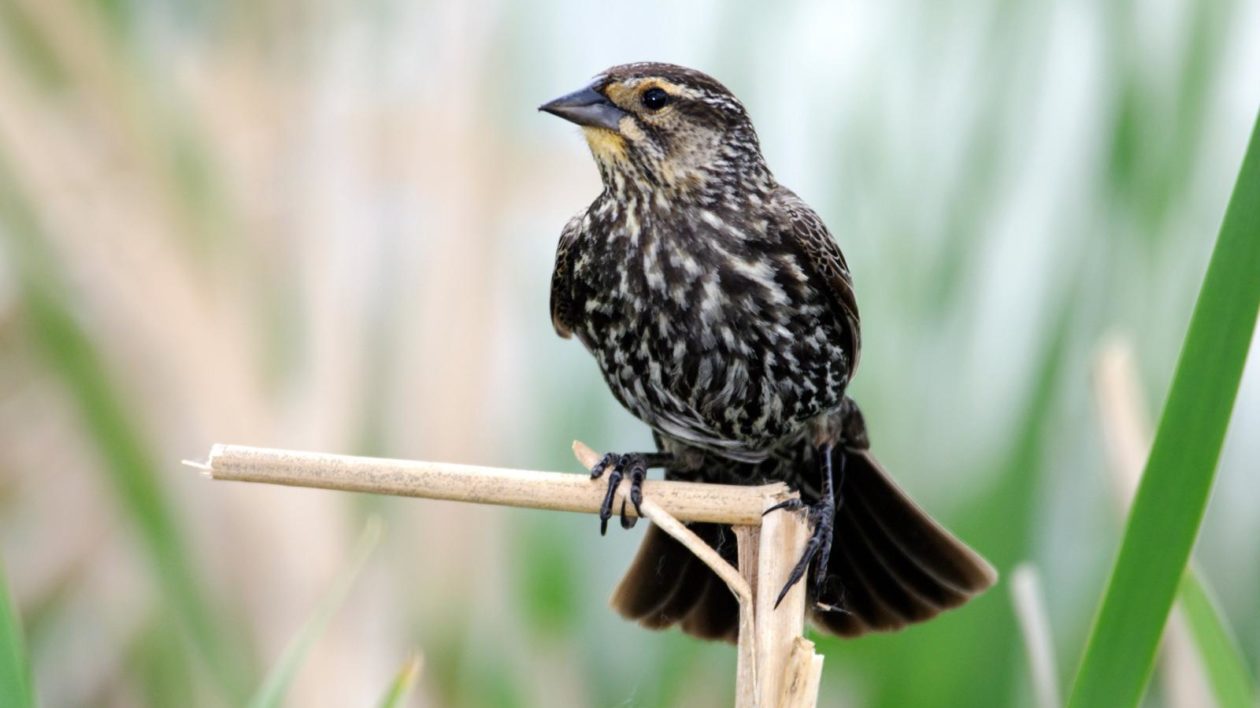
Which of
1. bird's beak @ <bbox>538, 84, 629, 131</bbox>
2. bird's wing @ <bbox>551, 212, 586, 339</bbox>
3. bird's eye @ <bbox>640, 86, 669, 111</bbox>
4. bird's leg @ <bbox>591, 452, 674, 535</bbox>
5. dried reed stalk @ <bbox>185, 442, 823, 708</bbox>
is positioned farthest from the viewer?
bird's wing @ <bbox>551, 212, 586, 339</bbox>

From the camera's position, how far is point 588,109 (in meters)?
1.96

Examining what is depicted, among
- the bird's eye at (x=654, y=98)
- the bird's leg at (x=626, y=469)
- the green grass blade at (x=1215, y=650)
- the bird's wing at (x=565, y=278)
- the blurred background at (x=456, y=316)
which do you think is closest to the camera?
the green grass blade at (x=1215, y=650)

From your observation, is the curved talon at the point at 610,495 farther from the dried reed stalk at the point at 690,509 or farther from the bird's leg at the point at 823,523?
the bird's leg at the point at 823,523

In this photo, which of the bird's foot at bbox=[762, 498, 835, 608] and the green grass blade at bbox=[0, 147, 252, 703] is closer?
the bird's foot at bbox=[762, 498, 835, 608]

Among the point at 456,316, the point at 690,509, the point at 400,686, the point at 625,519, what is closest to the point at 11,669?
the point at 400,686

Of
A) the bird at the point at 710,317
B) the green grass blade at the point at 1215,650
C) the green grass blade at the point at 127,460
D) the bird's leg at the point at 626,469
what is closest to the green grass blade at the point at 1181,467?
the green grass blade at the point at 1215,650

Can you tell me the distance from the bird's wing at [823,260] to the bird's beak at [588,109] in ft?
0.98

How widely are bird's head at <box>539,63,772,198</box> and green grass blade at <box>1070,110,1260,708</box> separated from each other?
1.08 metres

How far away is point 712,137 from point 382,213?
2.73 feet

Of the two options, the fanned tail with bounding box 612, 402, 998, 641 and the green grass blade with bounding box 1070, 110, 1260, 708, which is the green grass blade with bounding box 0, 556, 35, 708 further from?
the fanned tail with bounding box 612, 402, 998, 641

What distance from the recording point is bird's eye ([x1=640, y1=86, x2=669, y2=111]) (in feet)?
6.63

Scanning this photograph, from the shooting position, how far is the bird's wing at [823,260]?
2.08 metres

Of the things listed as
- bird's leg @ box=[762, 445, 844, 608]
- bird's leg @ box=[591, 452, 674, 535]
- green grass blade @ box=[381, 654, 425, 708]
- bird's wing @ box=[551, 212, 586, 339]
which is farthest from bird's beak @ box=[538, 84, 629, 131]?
green grass blade @ box=[381, 654, 425, 708]

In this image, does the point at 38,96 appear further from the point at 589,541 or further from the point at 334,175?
the point at 589,541
